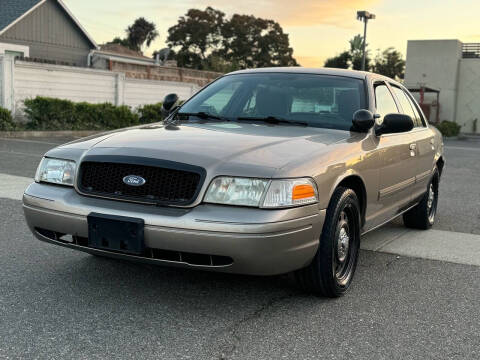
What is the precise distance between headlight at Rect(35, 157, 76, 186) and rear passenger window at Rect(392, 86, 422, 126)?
10.7ft

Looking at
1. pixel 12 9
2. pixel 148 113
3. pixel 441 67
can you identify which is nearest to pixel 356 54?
pixel 441 67

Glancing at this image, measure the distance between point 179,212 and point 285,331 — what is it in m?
0.88

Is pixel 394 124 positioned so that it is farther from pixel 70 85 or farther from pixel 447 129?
pixel 447 129

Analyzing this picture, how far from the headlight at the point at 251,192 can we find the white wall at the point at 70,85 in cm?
1491

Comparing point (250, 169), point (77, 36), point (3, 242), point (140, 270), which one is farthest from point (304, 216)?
point (77, 36)

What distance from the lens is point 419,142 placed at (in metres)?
5.75

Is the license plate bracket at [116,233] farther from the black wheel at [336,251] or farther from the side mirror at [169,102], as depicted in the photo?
the side mirror at [169,102]

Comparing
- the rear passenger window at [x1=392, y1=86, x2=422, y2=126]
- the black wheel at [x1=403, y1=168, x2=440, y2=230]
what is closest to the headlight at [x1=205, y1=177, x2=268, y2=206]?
the rear passenger window at [x1=392, y1=86, x2=422, y2=126]

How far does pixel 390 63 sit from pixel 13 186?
2488 inches

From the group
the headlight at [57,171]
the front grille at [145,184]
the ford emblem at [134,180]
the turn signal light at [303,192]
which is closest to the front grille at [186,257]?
the front grille at [145,184]

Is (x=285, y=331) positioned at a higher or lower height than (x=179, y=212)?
lower

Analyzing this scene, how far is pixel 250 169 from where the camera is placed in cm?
341

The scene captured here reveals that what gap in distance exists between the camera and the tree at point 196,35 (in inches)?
2542

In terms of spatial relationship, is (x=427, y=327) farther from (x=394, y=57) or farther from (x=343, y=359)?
(x=394, y=57)
